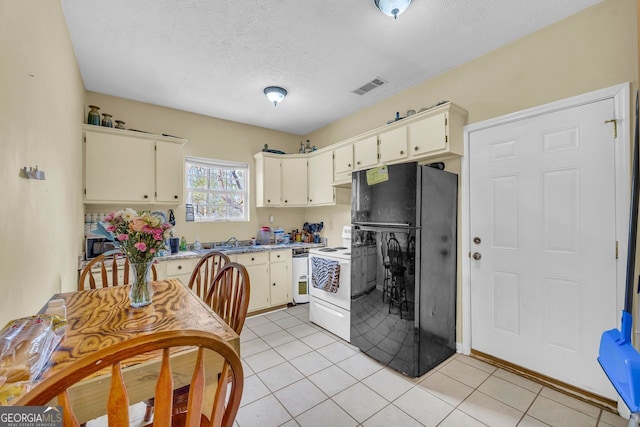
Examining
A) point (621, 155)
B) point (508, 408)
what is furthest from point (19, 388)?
point (621, 155)

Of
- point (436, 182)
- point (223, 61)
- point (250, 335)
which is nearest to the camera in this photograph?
point (436, 182)

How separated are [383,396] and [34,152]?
2593mm

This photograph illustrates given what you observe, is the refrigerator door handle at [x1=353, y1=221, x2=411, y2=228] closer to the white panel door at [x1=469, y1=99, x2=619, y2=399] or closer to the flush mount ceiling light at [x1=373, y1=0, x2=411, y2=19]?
the white panel door at [x1=469, y1=99, x2=619, y2=399]

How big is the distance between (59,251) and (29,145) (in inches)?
36.5

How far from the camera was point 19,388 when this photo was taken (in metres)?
0.70

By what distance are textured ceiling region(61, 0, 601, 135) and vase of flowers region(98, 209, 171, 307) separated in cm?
155

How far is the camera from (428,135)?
2562 millimetres

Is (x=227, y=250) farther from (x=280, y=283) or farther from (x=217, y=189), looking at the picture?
(x=217, y=189)

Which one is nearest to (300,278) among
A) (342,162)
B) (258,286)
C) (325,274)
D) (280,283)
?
(280,283)

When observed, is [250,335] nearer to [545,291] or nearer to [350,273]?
[350,273]

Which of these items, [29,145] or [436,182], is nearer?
[29,145]

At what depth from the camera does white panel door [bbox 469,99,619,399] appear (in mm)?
1895

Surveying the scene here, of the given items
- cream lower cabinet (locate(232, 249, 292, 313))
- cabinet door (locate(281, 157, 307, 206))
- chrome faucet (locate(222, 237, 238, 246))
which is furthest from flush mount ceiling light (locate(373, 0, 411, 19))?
chrome faucet (locate(222, 237, 238, 246))

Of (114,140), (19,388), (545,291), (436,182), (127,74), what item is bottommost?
(545,291)
